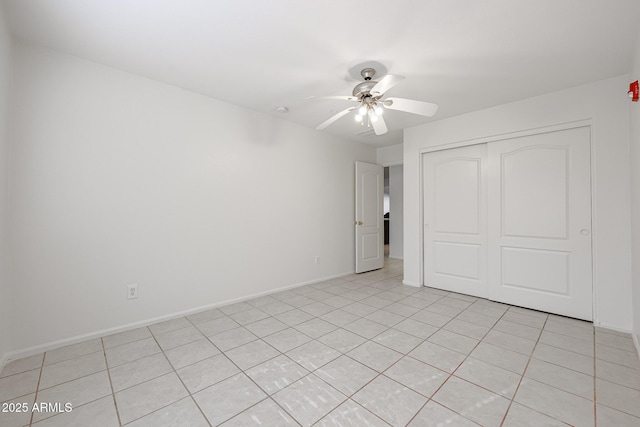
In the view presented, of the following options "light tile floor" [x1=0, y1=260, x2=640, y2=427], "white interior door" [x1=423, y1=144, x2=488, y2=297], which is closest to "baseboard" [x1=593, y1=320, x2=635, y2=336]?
"light tile floor" [x1=0, y1=260, x2=640, y2=427]

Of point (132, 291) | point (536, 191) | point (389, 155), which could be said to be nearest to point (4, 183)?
point (132, 291)

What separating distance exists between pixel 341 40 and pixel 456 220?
2759mm

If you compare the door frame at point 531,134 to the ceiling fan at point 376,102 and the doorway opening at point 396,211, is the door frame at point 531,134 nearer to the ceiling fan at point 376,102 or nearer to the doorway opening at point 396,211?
the ceiling fan at point 376,102

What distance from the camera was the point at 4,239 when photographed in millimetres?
1903

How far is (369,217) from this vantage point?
192 inches

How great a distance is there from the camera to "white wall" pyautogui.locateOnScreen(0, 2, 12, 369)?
179 cm

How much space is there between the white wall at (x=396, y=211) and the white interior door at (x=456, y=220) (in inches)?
98.4

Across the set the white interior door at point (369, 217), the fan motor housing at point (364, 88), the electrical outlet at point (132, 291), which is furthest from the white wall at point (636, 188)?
the electrical outlet at point (132, 291)

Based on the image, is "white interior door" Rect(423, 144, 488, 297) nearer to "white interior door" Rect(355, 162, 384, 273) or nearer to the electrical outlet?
"white interior door" Rect(355, 162, 384, 273)

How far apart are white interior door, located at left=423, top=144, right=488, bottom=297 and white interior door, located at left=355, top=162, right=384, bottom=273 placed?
3.88ft

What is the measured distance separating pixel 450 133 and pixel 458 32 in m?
1.86

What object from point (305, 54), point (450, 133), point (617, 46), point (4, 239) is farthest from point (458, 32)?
point (4, 239)

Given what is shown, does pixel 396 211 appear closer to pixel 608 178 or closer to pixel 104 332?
pixel 608 178

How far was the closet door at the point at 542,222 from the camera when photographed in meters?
2.69
